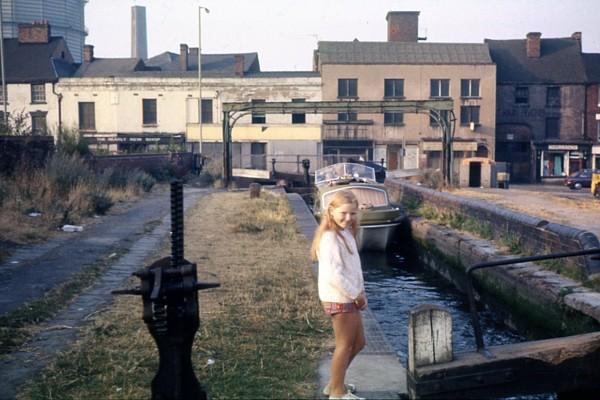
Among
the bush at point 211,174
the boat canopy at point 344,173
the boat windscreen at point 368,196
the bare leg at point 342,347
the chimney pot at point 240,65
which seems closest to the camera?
the bare leg at point 342,347

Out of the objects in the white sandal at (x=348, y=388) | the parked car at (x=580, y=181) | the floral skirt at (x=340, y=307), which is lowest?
the parked car at (x=580, y=181)

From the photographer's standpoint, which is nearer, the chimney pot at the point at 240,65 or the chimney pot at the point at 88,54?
the chimney pot at the point at 240,65

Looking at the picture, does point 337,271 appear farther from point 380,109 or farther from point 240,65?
point 240,65

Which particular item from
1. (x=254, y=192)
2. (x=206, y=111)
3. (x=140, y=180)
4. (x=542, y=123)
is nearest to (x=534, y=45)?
(x=542, y=123)

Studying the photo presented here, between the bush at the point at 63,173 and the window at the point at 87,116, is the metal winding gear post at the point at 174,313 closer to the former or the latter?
the bush at the point at 63,173

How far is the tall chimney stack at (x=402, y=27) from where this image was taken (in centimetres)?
5522

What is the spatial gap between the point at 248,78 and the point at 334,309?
4702 centimetres

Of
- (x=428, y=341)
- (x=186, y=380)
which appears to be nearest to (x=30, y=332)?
(x=186, y=380)

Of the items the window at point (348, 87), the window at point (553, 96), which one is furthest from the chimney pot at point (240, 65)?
the window at point (553, 96)

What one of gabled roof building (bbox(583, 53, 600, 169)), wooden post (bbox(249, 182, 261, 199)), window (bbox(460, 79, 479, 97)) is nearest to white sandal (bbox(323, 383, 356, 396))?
wooden post (bbox(249, 182, 261, 199))

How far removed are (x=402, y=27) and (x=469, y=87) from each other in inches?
331

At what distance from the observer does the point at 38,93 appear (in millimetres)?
50750

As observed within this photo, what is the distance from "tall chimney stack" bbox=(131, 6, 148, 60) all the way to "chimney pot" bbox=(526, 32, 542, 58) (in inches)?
2469

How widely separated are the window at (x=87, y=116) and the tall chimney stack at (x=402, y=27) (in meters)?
24.1
